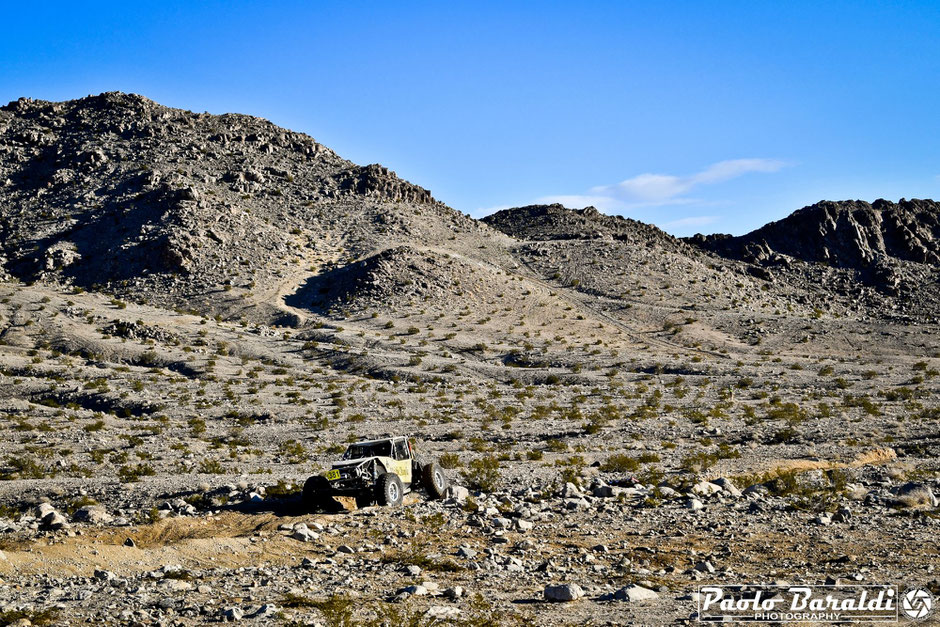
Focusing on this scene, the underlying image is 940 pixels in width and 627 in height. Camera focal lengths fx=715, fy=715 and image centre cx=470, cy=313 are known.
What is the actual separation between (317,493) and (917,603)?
10719 mm

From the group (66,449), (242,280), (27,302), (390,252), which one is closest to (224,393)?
(66,449)

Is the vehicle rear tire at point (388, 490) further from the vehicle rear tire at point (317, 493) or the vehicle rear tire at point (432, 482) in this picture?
the vehicle rear tire at point (317, 493)

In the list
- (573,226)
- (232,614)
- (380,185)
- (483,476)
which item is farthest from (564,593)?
(573,226)

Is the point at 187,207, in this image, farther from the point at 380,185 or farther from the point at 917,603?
the point at 917,603

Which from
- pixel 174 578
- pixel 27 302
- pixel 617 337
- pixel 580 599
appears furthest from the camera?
pixel 617 337

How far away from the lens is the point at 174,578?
1010cm

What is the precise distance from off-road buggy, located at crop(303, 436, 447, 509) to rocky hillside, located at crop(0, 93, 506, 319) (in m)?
44.4

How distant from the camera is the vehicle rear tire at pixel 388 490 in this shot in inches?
598

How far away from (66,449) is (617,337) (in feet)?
139

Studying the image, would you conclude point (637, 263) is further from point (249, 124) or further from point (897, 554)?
point (897, 554)

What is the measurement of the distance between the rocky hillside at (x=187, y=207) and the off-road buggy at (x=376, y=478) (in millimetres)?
44355

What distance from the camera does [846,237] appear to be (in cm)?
9719

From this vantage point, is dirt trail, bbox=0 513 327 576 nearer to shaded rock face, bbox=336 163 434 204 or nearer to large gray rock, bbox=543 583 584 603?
large gray rock, bbox=543 583 584 603

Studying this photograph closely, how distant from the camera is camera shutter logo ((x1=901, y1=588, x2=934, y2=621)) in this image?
7960 millimetres
